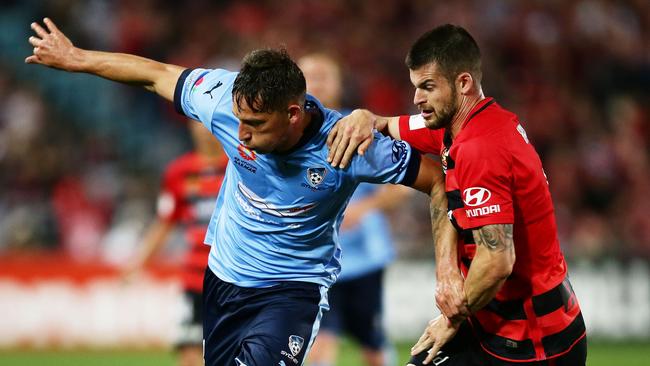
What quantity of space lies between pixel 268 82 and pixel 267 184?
594 mm

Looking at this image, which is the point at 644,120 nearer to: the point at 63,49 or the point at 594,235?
the point at 594,235

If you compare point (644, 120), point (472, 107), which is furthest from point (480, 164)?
point (644, 120)

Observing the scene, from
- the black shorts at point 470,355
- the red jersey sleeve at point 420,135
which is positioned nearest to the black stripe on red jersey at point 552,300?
the black shorts at point 470,355

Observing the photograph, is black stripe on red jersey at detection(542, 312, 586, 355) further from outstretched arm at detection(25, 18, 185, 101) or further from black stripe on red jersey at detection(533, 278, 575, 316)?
outstretched arm at detection(25, 18, 185, 101)

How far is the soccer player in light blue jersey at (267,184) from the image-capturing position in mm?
5004

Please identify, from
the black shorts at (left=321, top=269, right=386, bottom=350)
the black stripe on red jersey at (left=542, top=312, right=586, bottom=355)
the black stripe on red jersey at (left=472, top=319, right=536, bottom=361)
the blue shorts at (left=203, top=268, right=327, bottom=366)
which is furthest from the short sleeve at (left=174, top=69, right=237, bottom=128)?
the black shorts at (left=321, top=269, right=386, bottom=350)

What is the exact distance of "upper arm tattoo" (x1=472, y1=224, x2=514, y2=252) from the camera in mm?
4691

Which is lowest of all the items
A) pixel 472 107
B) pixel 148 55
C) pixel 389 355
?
pixel 389 355

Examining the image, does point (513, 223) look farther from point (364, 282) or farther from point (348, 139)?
point (364, 282)

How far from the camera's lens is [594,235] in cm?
1330

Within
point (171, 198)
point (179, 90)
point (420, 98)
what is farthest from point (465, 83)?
point (171, 198)

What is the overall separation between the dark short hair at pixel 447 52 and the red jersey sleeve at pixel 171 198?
3839 mm

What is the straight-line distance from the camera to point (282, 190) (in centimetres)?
523

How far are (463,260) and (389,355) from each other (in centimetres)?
349
